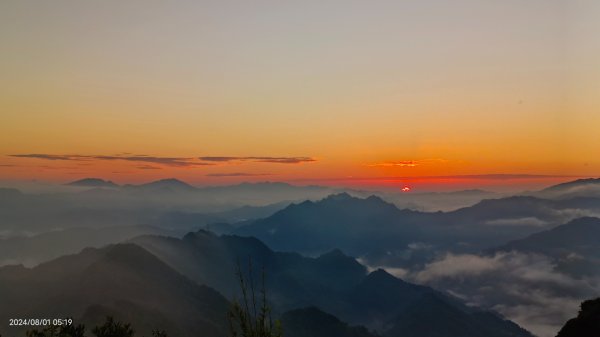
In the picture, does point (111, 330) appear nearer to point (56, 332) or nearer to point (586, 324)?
point (56, 332)

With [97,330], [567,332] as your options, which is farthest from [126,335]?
[567,332]

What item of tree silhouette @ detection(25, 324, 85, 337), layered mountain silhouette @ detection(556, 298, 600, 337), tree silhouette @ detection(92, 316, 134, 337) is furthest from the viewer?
A: layered mountain silhouette @ detection(556, 298, 600, 337)

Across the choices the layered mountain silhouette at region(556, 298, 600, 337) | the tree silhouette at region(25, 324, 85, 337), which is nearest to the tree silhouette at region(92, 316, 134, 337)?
the tree silhouette at region(25, 324, 85, 337)

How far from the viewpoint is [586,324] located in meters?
53.8

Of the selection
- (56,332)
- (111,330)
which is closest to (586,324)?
(111,330)

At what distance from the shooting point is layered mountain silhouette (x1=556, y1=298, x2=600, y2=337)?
169 feet

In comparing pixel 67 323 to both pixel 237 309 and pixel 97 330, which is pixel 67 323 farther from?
pixel 237 309

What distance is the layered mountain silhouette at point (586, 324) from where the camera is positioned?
5153 centimetres

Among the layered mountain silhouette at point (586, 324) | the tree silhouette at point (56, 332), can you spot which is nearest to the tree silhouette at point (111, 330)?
the tree silhouette at point (56, 332)

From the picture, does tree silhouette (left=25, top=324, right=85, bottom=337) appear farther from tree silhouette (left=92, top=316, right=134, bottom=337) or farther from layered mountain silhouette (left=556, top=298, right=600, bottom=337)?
layered mountain silhouette (left=556, top=298, right=600, bottom=337)

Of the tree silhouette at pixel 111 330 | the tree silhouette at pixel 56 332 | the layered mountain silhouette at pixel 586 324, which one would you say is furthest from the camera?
the layered mountain silhouette at pixel 586 324

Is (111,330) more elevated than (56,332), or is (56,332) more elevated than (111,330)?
(56,332)

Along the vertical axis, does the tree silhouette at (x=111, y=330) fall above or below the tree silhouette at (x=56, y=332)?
below

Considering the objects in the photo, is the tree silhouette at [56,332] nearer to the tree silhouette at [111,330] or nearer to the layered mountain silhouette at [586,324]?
the tree silhouette at [111,330]
